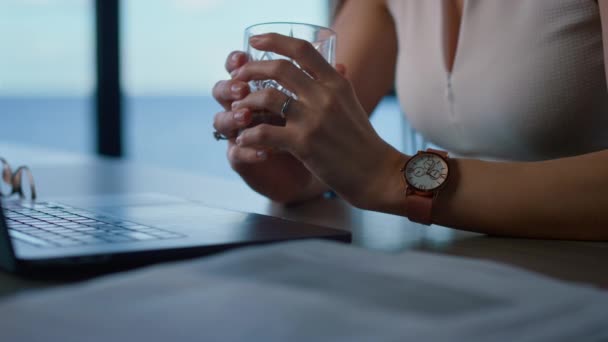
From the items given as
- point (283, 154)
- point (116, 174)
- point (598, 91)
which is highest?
point (598, 91)

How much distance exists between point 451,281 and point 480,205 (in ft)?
1.15

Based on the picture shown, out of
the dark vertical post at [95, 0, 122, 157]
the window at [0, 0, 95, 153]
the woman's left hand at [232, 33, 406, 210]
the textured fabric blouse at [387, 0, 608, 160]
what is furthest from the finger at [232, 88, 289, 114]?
the dark vertical post at [95, 0, 122, 157]

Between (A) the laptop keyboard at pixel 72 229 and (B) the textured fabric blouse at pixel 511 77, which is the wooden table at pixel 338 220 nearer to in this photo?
(A) the laptop keyboard at pixel 72 229

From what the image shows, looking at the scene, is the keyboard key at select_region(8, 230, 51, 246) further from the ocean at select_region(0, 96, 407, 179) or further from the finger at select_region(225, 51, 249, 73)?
the ocean at select_region(0, 96, 407, 179)

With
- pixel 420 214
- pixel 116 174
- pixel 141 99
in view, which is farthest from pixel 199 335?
pixel 141 99

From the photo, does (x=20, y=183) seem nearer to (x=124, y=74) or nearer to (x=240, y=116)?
(x=240, y=116)

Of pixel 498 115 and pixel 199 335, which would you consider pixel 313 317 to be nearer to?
pixel 199 335

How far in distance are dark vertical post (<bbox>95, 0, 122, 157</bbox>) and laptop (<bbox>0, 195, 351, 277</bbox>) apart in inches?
125

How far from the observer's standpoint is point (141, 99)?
96.0ft

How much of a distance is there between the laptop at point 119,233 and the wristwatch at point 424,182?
141mm

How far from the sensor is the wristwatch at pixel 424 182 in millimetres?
724

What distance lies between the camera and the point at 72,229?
572 millimetres

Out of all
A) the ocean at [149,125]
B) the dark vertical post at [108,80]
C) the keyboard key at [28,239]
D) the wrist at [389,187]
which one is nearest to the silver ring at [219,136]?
the wrist at [389,187]

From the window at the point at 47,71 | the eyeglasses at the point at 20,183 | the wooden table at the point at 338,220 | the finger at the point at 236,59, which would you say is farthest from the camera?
the window at the point at 47,71
